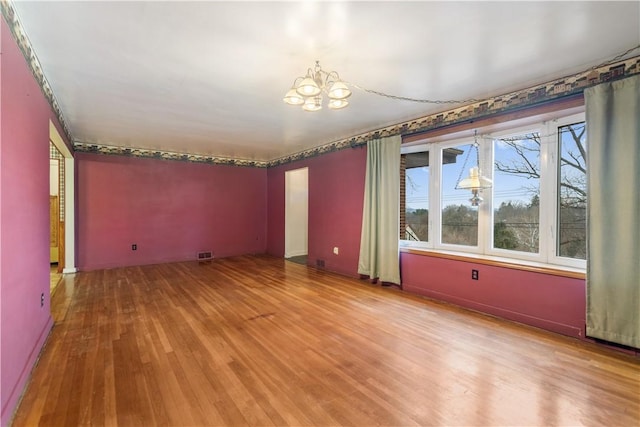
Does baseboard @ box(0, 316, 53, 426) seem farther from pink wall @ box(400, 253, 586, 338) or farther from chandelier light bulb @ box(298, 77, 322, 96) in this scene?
pink wall @ box(400, 253, 586, 338)

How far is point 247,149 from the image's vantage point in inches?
226

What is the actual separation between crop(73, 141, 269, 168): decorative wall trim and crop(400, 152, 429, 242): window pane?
13.1ft

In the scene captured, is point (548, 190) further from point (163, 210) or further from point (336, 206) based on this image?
point (163, 210)

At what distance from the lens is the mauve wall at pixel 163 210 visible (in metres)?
5.32

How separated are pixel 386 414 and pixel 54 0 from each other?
120 inches

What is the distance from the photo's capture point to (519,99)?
2924 millimetres

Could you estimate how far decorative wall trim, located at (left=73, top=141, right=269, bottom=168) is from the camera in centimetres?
526

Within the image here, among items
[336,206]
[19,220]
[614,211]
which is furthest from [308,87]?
[336,206]

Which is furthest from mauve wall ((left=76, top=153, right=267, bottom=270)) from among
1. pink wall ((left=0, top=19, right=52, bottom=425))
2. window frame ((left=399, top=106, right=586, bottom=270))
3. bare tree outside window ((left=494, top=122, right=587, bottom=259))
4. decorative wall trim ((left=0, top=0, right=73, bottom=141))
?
bare tree outside window ((left=494, top=122, right=587, bottom=259))

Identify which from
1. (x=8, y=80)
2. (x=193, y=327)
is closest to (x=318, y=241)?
(x=193, y=327)

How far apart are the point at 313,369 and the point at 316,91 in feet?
6.65

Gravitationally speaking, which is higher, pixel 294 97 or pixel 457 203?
pixel 294 97

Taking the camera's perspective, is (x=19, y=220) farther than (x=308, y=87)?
No

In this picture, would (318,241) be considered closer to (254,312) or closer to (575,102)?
(254,312)
